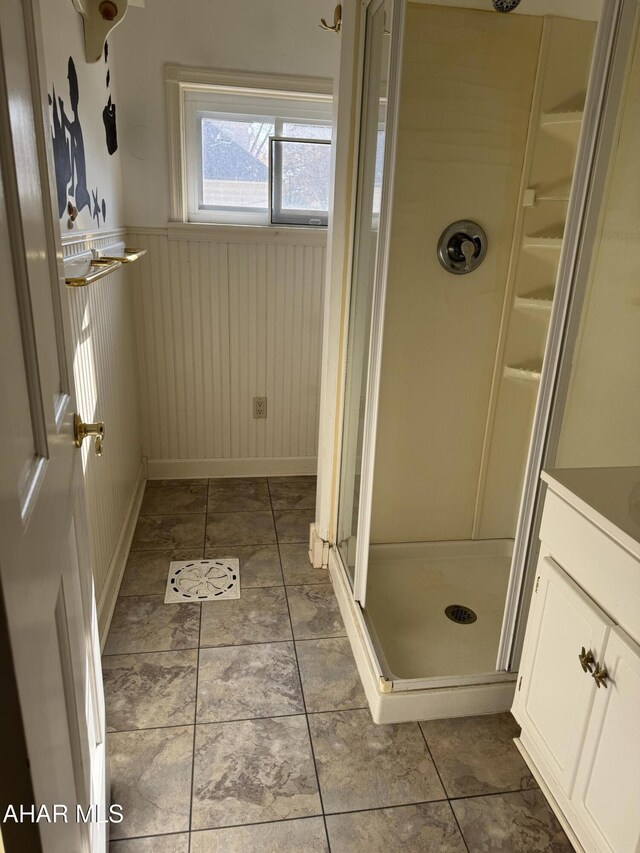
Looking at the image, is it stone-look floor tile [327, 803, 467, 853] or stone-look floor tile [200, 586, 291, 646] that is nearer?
stone-look floor tile [327, 803, 467, 853]

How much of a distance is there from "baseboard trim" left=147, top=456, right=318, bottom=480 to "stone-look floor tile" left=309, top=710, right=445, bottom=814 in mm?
1702

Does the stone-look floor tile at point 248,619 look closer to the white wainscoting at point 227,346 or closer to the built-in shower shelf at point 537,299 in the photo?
the white wainscoting at point 227,346

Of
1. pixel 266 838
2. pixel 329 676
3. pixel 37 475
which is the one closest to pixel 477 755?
pixel 329 676

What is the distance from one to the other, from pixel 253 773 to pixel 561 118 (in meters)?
2.15

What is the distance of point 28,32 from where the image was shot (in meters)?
0.85

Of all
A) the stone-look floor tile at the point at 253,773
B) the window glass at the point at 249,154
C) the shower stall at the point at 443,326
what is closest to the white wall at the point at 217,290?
the window glass at the point at 249,154

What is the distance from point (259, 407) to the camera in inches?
124

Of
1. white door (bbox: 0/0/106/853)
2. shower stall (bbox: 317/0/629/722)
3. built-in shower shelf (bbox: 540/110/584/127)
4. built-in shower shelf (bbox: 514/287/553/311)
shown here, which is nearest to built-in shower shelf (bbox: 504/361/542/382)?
shower stall (bbox: 317/0/629/722)

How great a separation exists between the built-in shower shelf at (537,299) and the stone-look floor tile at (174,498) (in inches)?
67.4

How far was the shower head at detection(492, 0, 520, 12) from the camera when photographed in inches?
73.5

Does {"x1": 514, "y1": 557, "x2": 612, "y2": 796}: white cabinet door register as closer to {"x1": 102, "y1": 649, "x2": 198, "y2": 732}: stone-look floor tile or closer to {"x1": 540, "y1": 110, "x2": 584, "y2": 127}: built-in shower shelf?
{"x1": 102, "y1": 649, "x2": 198, "y2": 732}: stone-look floor tile

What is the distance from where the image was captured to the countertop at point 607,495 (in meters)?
1.02

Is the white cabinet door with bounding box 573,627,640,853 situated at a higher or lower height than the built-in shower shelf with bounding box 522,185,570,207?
lower

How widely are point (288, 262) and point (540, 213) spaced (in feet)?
4.08
